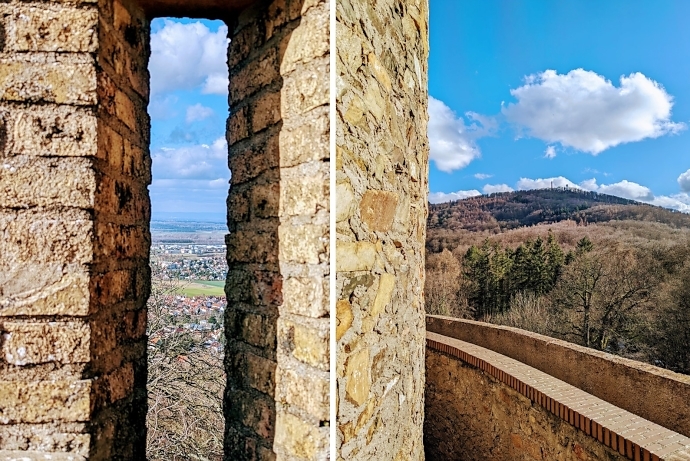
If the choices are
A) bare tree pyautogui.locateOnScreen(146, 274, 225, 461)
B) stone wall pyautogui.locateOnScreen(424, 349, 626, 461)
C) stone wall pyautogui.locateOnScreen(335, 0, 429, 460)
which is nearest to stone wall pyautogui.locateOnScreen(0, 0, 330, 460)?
stone wall pyautogui.locateOnScreen(335, 0, 429, 460)

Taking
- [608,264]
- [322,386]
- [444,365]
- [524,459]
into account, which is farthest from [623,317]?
[322,386]

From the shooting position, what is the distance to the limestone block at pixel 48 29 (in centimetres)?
110

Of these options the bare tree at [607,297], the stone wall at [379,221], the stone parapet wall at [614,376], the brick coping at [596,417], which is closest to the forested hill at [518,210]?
the bare tree at [607,297]

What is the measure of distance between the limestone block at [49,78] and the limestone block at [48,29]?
2cm

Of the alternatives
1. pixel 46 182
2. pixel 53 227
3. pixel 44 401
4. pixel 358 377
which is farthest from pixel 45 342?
pixel 358 377

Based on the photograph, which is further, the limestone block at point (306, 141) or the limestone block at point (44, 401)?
the limestone block at point (306, 141)

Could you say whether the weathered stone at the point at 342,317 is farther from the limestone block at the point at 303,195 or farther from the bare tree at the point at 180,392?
the bare tree at the point at 180,392

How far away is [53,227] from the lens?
1.08 metres

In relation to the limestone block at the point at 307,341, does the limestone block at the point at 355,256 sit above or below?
above

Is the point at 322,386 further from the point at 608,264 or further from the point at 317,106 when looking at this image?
the point at 608,264

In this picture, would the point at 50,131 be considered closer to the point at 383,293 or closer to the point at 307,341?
the point at 307,341

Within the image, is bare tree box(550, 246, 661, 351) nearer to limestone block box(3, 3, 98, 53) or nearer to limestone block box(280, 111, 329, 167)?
limestone block box(280, 111, 329, 167)

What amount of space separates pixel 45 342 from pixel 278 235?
24.0 inches

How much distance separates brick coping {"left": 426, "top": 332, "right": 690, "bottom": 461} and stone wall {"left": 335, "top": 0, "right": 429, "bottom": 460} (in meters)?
2.04
